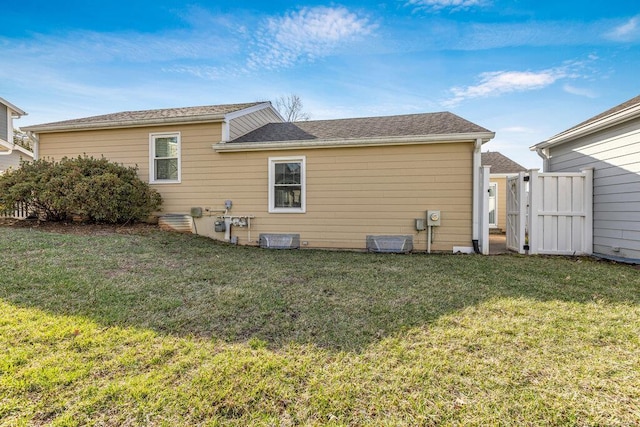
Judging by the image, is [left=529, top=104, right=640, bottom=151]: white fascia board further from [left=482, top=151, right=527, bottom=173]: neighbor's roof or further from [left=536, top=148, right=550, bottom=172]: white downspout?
[left=482, top=151, right=527, bottom=173]: neighbor's roof

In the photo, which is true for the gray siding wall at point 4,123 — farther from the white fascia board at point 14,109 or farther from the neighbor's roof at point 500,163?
the neighbor's roof at point 500,163

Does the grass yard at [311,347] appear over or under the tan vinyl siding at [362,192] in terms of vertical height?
under

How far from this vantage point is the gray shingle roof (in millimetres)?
7129

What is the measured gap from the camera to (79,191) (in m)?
7.05

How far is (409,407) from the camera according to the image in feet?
5.70

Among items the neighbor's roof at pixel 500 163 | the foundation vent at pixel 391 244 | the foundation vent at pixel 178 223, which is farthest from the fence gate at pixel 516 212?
the foundation vent at pixel 178 223

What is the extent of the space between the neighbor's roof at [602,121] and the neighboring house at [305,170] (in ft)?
6.76

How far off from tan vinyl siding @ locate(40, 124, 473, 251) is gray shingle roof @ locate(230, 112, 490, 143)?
0.39 meters

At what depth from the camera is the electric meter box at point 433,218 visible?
270 inches

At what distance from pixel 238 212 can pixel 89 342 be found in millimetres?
5622

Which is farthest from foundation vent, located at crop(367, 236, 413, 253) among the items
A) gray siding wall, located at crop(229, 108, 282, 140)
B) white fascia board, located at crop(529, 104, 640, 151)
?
gray siding wall, located at crop(229, 108, 282, 140)

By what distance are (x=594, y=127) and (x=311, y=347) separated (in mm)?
7515

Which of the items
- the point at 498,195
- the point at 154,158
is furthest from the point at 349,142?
the point at 498,195

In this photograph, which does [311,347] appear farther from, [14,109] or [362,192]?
[14,109]
